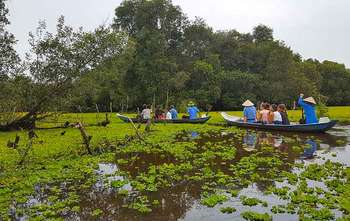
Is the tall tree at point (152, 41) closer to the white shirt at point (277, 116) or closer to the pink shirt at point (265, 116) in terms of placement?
the pink shirt at point (265, 116)

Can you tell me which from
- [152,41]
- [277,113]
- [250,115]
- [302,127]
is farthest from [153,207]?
[152,41]

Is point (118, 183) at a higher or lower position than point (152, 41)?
lower

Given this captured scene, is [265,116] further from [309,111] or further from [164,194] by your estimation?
[164,194]

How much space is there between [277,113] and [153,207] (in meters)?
21.2

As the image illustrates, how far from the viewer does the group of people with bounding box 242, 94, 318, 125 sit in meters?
27.9

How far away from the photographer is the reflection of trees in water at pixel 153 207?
9742 millimetres

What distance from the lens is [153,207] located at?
1044cm

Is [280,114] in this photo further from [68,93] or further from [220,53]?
[220,53]

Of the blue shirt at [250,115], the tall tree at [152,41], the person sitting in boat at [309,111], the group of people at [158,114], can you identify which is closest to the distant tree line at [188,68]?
the tall tree at [152,41]

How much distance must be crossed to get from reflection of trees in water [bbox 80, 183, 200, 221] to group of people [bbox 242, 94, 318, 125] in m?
17.4

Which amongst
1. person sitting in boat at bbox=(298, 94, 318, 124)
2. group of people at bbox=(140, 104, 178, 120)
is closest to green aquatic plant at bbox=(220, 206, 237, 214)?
person sitting in boat at bbox=(298, 94, 318, 124)

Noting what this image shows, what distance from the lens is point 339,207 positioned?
9914 mm

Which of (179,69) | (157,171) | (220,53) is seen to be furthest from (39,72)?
(220,53)

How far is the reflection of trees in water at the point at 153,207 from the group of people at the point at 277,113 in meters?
17.4
